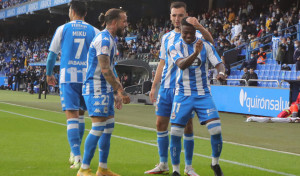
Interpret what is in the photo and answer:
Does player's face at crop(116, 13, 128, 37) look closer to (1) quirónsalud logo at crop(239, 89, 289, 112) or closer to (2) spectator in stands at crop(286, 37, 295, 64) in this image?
(1) quirónsalud logo at crop(239, 89, 289, 112)

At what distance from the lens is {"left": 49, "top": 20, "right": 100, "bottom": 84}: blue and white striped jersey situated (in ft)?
21.4

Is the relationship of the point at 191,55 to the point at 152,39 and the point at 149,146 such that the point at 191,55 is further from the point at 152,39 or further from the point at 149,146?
the point at 152,39

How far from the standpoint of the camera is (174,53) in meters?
5.89

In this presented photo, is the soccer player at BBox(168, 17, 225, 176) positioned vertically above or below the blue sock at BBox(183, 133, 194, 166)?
above

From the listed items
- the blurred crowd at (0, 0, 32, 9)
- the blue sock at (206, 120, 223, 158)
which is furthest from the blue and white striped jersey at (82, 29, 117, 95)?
the blurred crowd at (0, 0, 32, 9)

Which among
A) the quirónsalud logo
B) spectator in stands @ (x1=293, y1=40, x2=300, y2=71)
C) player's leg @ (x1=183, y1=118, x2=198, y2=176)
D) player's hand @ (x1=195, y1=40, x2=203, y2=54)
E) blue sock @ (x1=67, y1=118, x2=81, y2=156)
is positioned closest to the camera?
player's hand @ (x1=195, y1=40, x2=203, y2=54)

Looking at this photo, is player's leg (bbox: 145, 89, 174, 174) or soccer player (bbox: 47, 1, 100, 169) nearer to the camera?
player's leg (bbox: 145, 89, 174, 174)

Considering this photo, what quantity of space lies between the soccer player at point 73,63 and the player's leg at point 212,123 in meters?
1.67

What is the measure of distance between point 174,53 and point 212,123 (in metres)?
0.94

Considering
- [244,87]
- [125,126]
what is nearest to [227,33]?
[244,87]

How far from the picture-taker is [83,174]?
5.60m

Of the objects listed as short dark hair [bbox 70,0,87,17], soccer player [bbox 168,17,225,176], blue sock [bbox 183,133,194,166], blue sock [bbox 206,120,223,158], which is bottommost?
blue sock [bbox 183,133,194,166]

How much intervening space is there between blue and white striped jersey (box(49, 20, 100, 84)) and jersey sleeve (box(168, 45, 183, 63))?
1246mm

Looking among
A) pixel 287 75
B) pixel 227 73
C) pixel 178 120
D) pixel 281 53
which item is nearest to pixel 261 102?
pixel 287 75
